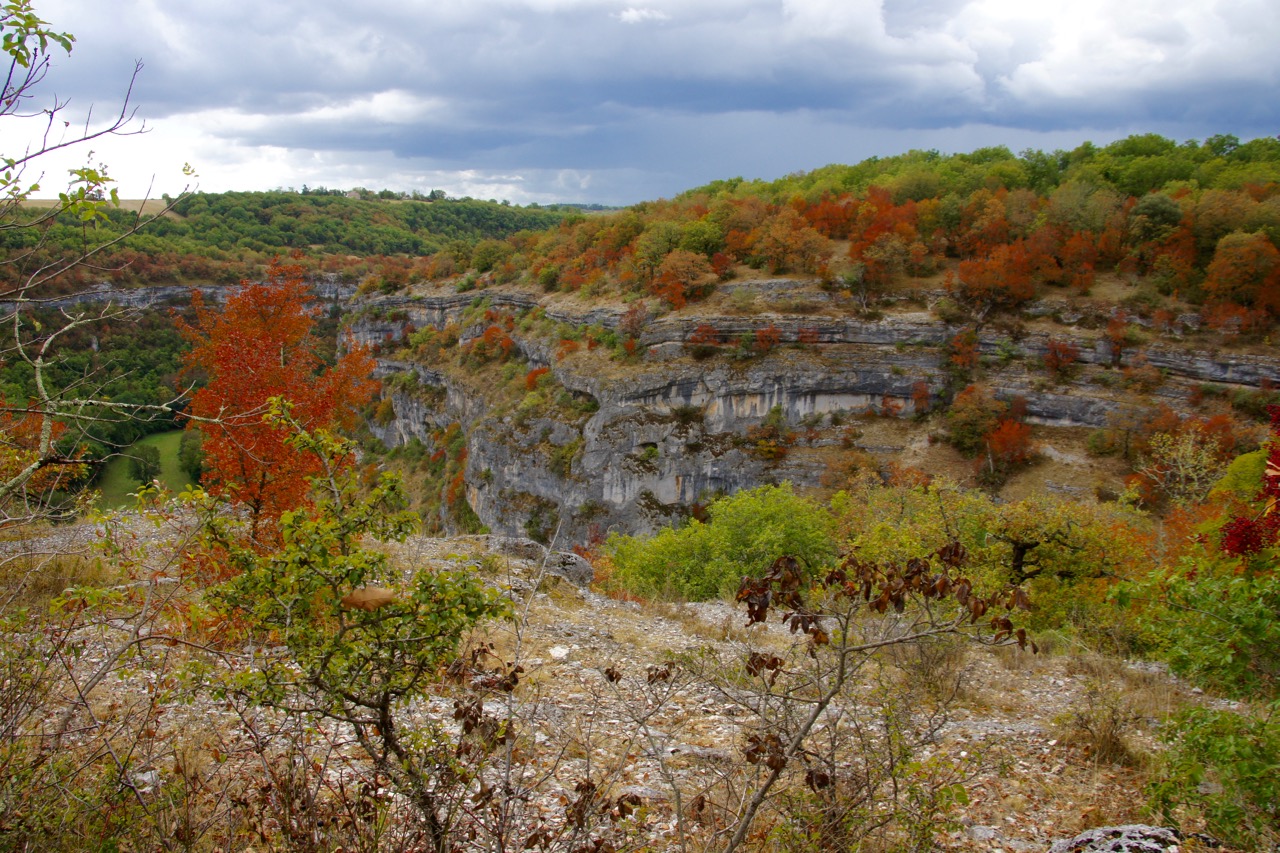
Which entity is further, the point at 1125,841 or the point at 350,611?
the point at 1125,841

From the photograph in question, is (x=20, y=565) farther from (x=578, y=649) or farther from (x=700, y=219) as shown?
(x=700, y=219)

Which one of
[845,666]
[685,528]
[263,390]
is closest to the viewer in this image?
[845,666]

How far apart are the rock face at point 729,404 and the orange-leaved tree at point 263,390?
24523 millimetres

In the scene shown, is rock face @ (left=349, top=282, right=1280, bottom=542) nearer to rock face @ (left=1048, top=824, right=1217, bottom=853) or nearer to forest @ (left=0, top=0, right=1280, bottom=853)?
forest @ (left=0, top=0, right=1280, bottom=853)

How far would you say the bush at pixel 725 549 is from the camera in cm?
1566

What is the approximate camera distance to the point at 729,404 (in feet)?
131

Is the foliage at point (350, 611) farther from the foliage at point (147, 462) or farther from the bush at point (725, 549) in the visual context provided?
the bush at point (725, 549)

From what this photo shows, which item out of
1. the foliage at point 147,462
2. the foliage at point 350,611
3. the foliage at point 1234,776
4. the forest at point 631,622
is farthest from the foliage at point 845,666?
the foliage at point 147,462

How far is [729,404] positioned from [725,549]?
23.4 meters

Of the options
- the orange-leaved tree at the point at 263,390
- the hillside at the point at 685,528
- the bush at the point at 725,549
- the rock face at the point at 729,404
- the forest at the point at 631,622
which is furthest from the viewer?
the rock face at the point at 729,404

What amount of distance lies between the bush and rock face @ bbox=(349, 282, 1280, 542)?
1861 cm

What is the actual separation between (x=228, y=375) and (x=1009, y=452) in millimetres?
35558

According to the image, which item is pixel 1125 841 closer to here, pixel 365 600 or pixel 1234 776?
pixel 1234 776

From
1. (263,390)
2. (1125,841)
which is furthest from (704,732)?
(263,390)
